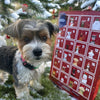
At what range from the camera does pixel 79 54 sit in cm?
236

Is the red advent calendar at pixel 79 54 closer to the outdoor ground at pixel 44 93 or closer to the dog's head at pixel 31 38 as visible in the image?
the outdoor ground at pixel 44 93

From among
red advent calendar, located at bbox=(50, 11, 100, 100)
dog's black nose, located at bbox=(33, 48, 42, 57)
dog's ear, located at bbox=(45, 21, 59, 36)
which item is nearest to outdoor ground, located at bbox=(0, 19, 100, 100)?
red advent calendar, located at bbox=(50, 11, 100, 100)

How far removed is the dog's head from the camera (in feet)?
5.75

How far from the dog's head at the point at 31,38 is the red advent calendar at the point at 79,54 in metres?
0.72

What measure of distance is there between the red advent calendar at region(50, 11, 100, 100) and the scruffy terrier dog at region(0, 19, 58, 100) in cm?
46

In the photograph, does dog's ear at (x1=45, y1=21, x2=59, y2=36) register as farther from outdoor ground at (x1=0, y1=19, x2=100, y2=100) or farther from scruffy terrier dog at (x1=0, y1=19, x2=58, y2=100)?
outdoor ground at (x1=0, y1=19, x2=100, y2=100)

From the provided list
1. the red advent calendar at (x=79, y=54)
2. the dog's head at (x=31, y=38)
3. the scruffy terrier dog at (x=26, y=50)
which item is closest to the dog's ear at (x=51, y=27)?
the scruffy terrier dog at (x=26, y=50)

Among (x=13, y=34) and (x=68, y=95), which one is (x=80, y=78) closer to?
(x=68, y=95)

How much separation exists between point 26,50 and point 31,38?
8.4 inches

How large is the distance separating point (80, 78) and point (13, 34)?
1607 mm

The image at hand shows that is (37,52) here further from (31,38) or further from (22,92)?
(22,92)

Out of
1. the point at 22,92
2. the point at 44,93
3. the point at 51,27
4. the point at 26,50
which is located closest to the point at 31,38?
the point at 26,50

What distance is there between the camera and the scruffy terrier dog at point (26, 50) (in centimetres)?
177

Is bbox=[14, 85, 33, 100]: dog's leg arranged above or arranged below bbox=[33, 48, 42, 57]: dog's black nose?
below
